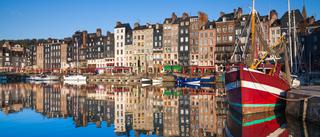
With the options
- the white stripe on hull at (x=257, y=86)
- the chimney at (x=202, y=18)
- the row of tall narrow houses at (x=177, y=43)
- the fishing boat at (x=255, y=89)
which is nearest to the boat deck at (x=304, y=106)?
the white stripe on hull at (x=257, y=86)

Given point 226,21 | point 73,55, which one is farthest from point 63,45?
point 226,21

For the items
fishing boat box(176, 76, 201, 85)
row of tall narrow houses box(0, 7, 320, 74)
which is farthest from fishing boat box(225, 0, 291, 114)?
fishing boat box(176, 76, 201, 85)

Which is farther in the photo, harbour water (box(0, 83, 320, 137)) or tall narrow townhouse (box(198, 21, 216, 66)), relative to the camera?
tall narrow townhouse (box(198, 21, 216, 66))

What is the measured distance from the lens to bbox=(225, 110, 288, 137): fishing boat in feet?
61.4

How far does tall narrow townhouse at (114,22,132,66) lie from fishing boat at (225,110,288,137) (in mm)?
82063

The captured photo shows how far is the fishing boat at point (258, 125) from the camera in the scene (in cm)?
1870

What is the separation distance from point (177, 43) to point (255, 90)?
70880 millimetres

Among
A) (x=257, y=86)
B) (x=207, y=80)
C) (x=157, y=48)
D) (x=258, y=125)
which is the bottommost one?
(x=258, y=125)

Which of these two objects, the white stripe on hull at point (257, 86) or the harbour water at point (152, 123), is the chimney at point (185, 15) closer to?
the harbour water at point (152, 123)

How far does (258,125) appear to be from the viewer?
20859 millimetres

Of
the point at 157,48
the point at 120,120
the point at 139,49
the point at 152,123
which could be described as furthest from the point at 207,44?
the point at 152,123

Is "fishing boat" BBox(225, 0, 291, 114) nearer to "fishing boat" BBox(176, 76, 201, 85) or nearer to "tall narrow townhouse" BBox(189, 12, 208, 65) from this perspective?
"fishing boat" BBox(176, 76, 201, 85)

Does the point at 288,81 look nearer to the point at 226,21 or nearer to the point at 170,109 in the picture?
the point at 170,109

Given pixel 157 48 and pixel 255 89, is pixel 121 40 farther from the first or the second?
pixel 255 89
